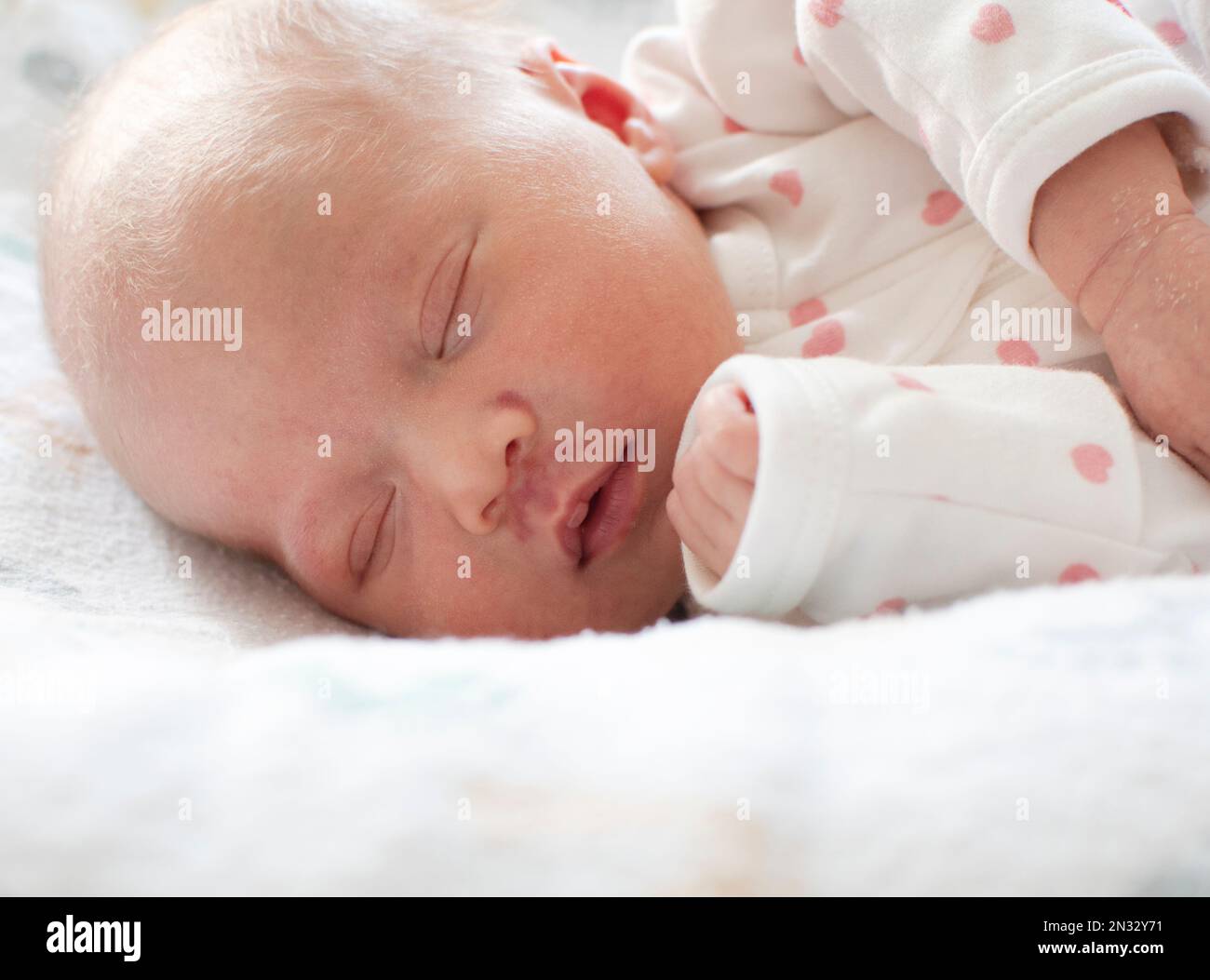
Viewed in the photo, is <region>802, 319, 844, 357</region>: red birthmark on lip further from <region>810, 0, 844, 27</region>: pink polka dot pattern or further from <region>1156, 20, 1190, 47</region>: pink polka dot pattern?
<region>1156, 20, 1190, 47</region>: pink polka dot pattern

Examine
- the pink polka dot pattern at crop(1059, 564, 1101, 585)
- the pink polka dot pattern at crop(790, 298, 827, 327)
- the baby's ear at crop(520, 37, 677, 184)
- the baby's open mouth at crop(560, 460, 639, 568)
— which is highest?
the baby's ear at crop(520, 37, 677, 184)

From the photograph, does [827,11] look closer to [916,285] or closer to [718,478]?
[916,285]

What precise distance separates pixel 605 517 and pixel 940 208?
58cm

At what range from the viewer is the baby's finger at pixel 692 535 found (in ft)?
3.01

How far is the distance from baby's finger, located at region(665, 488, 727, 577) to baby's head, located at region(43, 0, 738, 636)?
0.34 feet

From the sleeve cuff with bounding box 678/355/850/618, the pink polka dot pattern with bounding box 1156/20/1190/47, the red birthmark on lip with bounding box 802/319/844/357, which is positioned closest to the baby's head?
the red birthmark on lip with bounding box 802/319/844/357

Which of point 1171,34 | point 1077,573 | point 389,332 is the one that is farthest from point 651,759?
point 1171,34

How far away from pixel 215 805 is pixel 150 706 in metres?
0.09

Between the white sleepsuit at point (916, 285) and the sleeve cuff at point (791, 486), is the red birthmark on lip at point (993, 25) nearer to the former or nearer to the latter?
the white sleepsuit at point (916, 285)

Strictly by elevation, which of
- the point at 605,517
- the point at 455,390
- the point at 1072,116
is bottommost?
the point at 605,517

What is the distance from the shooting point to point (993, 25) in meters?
1.11

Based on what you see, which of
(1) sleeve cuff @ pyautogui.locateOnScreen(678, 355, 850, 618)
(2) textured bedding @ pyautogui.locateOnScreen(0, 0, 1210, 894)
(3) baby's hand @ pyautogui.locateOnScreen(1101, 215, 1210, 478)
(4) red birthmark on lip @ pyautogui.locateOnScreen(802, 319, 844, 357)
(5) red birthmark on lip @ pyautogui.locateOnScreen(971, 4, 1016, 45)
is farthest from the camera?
(4) red birthmark on lip @ pyautogui.locateOnScreen(802, 319, 844, 357)

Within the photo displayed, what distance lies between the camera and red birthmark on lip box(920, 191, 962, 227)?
129 centimetres

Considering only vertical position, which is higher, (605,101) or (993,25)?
(993,25)
